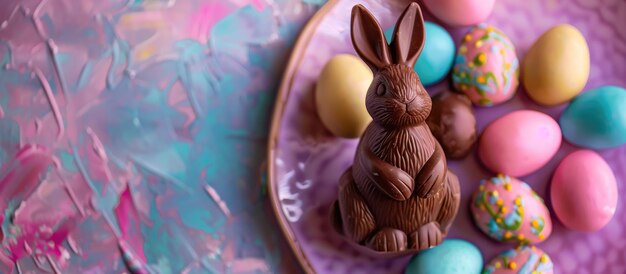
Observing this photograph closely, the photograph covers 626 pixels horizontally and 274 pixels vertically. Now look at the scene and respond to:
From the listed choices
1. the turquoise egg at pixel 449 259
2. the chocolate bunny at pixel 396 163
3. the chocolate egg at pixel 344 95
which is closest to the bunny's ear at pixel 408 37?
the chocolate bunny at pixel 396 163

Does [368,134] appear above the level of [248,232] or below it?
above

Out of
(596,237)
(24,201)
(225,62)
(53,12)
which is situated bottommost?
(596,237)

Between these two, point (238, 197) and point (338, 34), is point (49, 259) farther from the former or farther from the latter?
point (338, 34)

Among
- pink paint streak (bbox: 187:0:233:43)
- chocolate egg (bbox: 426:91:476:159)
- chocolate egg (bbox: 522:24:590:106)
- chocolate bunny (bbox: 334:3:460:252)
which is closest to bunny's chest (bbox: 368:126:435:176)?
chocolate bunny (bbox: 334:3:460:252)

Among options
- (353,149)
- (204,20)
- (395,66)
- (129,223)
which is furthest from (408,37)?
(129,223)

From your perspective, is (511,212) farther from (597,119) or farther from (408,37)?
(408,37)

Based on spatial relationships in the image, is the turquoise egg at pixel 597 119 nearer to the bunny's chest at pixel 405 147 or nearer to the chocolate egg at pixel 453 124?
the chocolate egg at pixel 453 124

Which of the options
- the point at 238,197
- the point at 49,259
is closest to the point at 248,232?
the point at 238,197
